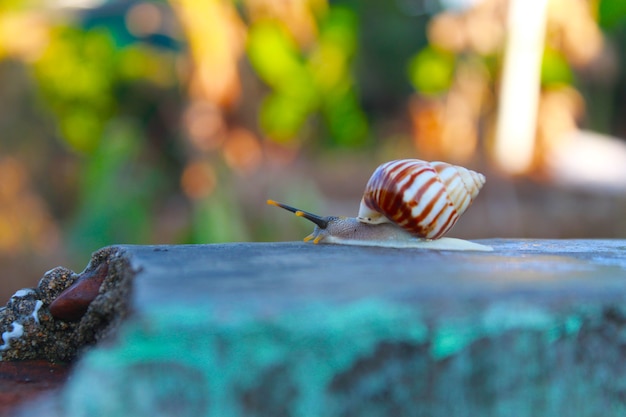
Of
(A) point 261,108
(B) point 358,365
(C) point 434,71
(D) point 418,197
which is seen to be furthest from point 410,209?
(C) point 434,71

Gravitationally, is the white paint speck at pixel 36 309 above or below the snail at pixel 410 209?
below

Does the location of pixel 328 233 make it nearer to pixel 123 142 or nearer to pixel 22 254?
pixel 22 254

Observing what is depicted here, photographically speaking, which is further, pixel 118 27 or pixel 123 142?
pixel 118 27

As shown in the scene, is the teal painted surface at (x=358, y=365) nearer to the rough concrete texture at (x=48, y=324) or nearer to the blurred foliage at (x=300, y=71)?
the rough concrete texture at (x=48, y=324)

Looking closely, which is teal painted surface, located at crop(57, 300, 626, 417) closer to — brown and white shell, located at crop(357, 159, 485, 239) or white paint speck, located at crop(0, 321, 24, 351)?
white paint speck, located at crop(0, 321, 24, 351)

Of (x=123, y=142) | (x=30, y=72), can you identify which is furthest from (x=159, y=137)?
(x=123, y=142)

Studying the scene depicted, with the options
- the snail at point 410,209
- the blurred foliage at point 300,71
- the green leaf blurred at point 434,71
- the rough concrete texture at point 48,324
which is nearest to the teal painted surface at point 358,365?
the rough concrete texture at point 48,324
